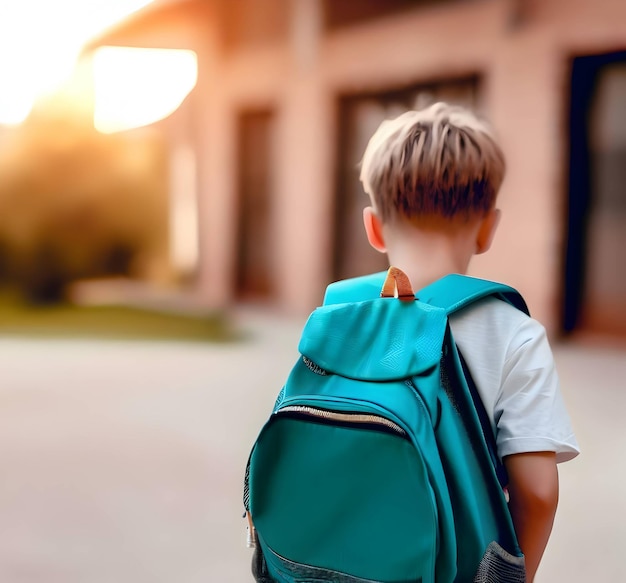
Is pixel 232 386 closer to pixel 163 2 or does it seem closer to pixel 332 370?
pixel 332 370

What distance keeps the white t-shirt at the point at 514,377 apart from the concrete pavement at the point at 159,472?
1.42m

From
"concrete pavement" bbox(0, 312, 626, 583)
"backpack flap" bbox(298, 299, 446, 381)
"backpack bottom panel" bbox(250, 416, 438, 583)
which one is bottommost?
"concrete pavement" bbox(0, 312, 626, 583)

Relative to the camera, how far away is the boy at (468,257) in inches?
→ 46.0

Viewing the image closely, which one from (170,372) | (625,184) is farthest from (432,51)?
(170,372)

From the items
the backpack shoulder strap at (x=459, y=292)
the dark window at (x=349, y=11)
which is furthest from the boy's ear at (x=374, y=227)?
the dark window at (x=349, y=11)

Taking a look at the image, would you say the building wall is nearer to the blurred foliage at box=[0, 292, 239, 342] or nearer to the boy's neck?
the blurred foliage at box=[0, 292, 239, 342]

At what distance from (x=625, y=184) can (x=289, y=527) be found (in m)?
6.47

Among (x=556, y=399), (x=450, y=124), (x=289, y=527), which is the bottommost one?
(x=289, y=527)

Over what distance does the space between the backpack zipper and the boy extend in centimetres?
19

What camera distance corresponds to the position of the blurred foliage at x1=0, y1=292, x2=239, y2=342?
27.9ft

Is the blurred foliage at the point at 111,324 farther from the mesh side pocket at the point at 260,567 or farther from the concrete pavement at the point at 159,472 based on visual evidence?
the mesh side pocket at the point at 260,567

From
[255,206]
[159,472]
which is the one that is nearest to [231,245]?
[255,206]

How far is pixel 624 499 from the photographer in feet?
9.98

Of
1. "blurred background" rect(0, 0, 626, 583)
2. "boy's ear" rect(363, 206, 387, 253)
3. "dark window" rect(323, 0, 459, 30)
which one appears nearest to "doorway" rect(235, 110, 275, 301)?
"blurred background" rect(0, 0, 626, 583)
